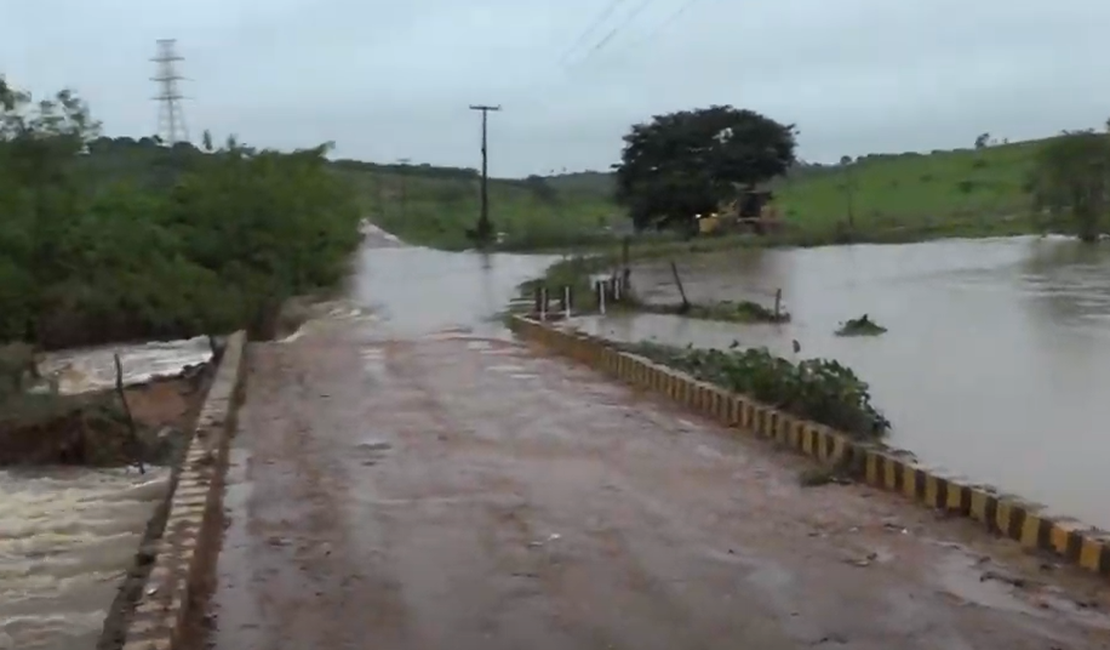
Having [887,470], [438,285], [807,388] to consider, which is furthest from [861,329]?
[438,285]

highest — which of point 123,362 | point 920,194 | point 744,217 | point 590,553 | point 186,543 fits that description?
point 186,543

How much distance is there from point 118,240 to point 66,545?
2092 centimetres

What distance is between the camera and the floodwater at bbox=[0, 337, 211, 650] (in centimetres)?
1003

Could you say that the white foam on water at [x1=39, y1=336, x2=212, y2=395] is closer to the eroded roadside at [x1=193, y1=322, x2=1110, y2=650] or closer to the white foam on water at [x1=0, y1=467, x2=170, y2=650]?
the white foam on water at [x1=0, y1=467, x2=170, y2=650]

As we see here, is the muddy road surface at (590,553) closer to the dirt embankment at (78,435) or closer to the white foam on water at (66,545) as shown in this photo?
the white foam on water at (66,545)

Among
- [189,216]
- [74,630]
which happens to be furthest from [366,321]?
[74,630]

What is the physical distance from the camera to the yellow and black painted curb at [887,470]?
8.34 m

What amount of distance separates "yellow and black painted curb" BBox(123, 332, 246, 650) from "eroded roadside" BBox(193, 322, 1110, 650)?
18 centimetres

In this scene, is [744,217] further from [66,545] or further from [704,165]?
[66,545]

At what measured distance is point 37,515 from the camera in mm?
13477

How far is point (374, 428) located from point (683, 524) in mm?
5473

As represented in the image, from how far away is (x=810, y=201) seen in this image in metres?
87.1

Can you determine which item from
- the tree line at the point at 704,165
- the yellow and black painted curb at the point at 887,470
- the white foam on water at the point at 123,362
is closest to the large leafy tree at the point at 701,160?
the tree line at the point at 704,165

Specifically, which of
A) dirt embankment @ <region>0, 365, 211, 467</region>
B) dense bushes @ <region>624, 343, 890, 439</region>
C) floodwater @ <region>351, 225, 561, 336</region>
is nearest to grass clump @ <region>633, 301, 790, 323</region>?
floodwater @ <region>351, 225, 561, 336</region>
